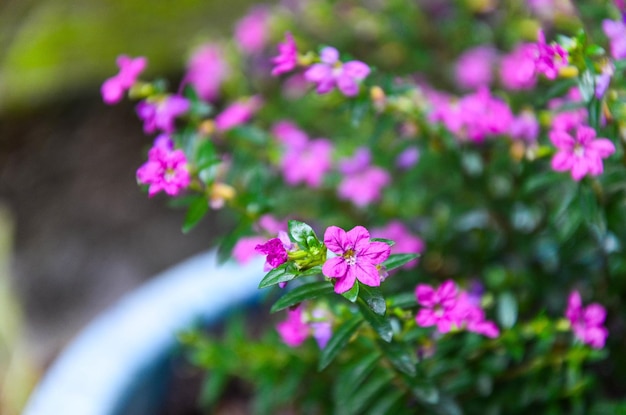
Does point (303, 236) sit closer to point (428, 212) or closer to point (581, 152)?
point (581, 152)

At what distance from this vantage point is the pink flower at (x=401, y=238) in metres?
1.09

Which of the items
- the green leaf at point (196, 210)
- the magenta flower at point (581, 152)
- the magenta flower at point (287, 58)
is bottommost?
the magenta flower at point (581, 152)

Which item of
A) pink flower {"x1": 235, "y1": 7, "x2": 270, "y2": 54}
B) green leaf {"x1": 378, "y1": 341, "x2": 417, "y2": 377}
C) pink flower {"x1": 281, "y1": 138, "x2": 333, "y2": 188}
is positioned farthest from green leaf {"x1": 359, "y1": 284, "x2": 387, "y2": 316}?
pink flower {"x1": 235, "y1": 7, "x2": 270, "y2": 54}

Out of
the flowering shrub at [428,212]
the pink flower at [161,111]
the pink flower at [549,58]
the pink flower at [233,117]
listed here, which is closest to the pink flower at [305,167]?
the flowering shrub at [428,212]

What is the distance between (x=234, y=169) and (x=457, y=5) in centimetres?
68

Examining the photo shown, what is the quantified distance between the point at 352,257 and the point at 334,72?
30 cm

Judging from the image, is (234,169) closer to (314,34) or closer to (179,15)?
(314,34)

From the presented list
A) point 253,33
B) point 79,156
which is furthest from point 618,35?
point 79,156

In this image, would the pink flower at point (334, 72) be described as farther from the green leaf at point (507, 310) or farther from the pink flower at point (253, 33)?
the pink flower at point (253, 33)

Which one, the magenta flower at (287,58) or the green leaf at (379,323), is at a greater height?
the magenta flower at (287,58)

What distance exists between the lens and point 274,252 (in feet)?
2.02

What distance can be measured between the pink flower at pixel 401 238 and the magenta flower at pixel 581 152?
35 cm

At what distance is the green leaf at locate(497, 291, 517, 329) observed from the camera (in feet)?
2.95

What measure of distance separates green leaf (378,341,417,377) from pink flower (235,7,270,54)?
92 centimetres
